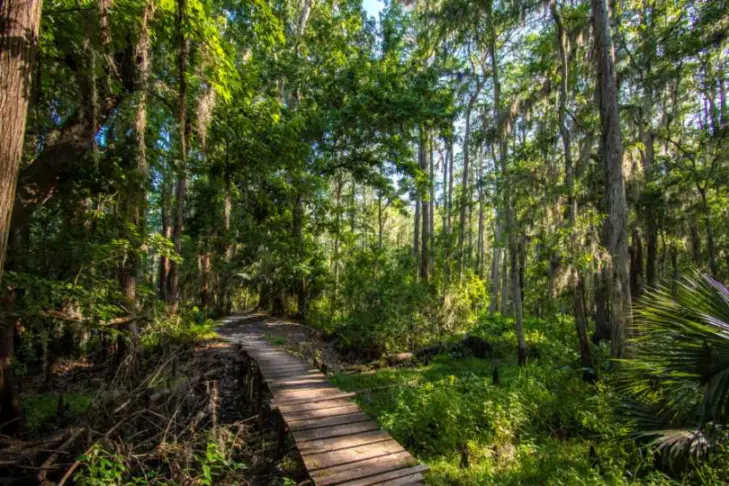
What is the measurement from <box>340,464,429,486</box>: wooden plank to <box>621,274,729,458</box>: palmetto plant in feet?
8.34

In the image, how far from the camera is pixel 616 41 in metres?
13.9

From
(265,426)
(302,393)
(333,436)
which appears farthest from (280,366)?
(333,436)

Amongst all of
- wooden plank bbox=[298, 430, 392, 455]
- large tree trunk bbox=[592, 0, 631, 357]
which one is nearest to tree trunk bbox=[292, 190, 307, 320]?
large tree trunk bbox=[592, 0, 631, 357]

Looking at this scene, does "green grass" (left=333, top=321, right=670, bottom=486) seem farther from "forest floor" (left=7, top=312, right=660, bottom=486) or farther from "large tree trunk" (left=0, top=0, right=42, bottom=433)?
"large tree trunk" (left=0, top=0, right=42, bottom=433)

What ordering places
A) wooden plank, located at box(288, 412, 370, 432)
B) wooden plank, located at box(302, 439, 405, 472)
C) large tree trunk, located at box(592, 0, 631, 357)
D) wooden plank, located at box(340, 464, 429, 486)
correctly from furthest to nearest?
large tree trunk, located at box(592, 0, 631, 357), wooden plank, located at box(288, 412, 370, 432), wooden plank, located at box(302, 439, 405, 472), wooden plank, located at box(340, 464, 429, 486)

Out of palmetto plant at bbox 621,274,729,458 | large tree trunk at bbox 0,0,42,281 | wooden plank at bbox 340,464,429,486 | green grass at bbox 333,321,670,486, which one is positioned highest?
large tree trunk at bbox 0,0,42,281

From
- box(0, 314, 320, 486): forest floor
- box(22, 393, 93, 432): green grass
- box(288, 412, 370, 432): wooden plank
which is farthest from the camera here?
box(22, 393, 93, 432): green grass

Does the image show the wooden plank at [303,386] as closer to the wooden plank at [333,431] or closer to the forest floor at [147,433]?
the forest floor at [147,433]

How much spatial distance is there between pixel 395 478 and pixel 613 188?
22.6ft

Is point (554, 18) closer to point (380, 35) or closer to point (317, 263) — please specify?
point (380, 35)

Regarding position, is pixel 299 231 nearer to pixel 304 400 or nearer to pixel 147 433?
pixel 304 400

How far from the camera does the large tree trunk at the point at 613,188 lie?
6.87m

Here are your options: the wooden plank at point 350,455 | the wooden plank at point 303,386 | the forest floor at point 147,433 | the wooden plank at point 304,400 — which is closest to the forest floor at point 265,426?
the forest floor at point 147,433

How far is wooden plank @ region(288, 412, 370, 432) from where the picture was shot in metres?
4.76
